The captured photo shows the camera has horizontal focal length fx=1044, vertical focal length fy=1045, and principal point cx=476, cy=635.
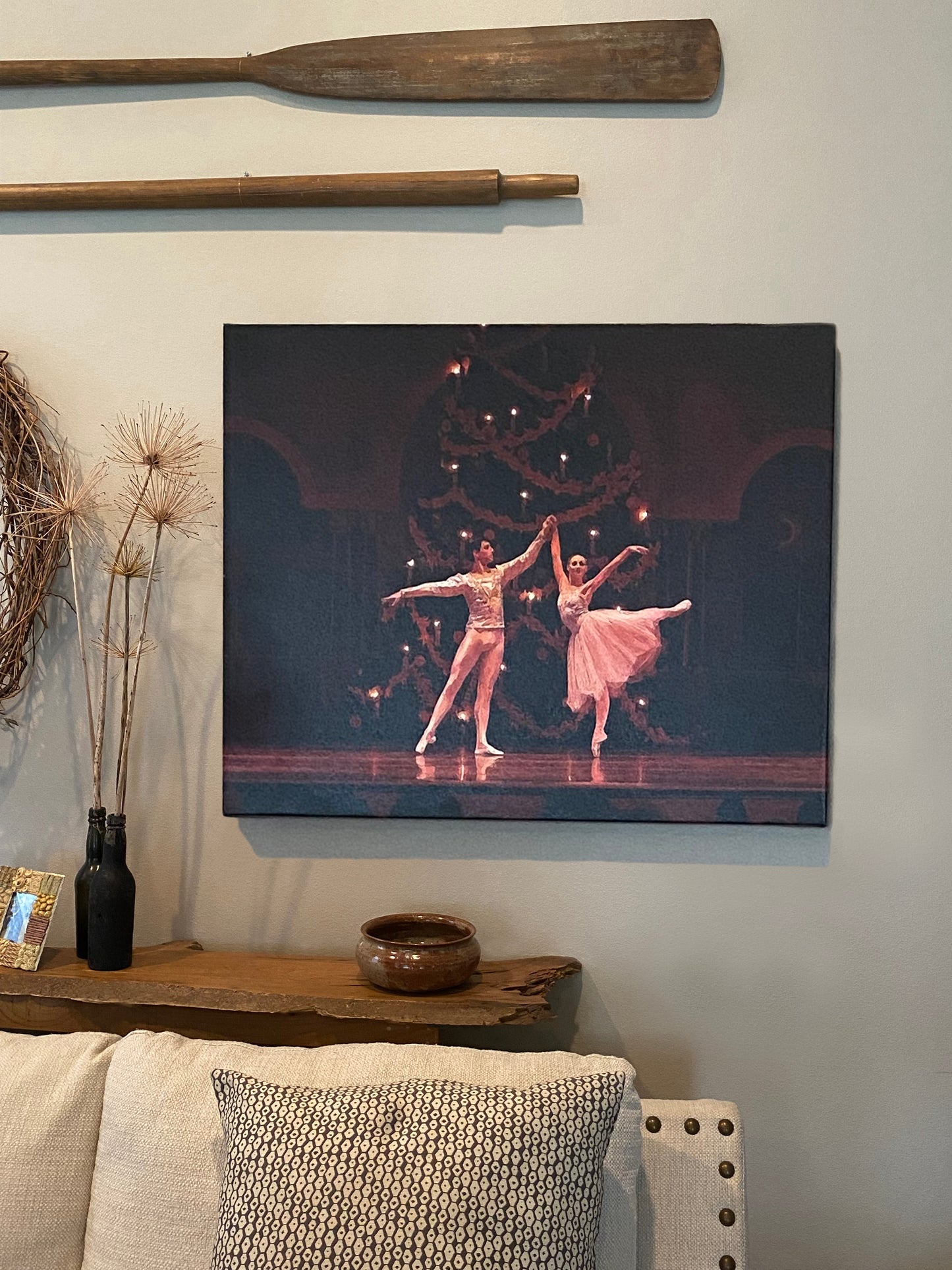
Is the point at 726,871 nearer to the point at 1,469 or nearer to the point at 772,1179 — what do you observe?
the point at 772,1179

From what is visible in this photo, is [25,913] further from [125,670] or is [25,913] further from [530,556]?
[530,556]

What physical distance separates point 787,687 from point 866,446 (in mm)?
420

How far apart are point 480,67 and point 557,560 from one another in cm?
83

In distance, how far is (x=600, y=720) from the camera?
1.73m

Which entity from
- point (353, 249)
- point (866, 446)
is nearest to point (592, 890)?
point (866, 446)

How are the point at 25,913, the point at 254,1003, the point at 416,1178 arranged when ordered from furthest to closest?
1. the point at 25,913
2. the point at 254,1003
3. the point at 416,1178

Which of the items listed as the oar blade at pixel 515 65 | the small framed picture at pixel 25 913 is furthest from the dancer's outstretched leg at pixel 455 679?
the oar blade at pixel 515 65

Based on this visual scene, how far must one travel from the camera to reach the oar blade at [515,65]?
1.71 metres

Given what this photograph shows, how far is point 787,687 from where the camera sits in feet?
5.64

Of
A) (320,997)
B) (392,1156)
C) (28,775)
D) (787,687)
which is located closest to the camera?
(392,1156)

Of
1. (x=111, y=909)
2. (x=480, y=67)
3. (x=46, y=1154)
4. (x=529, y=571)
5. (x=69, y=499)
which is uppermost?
(x=480, y=67)

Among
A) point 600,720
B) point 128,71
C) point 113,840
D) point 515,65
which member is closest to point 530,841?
point 600,720

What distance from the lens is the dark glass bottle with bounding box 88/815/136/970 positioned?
163cm

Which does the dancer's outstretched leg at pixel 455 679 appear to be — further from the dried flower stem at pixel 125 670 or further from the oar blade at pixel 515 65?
the oar blade at pixel 515 65
